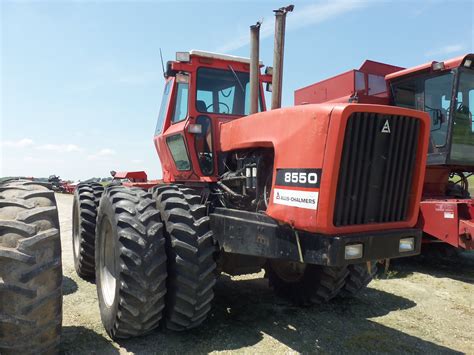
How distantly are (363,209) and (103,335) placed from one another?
2564mm

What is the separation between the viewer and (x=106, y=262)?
4410mm

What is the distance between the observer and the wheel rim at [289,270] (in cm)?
495

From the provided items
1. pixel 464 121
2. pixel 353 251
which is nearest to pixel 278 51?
pixel 353 251

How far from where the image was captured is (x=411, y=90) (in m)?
8.05

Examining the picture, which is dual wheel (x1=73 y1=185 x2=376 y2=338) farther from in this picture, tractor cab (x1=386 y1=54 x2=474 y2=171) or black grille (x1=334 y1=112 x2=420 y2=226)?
tractor cab (x1=386 y1=54 x2=474 y2=171)

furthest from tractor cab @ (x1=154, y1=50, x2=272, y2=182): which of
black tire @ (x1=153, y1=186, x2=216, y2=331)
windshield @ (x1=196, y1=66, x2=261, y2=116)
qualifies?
black tire @ (x1=153, y1=186, x2=216, y2=331)

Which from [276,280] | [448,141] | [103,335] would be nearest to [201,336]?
[103,335]

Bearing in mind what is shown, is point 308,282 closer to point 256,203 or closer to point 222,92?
point 256,203

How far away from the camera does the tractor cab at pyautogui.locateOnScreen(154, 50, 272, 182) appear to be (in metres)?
4.72

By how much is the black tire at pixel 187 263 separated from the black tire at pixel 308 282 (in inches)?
56.7

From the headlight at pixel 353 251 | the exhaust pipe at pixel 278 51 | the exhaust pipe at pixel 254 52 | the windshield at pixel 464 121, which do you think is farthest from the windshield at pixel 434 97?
the headlight at pixel 353 251

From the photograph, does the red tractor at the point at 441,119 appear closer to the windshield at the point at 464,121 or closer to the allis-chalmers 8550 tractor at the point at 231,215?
the windshield at the point at 464,121

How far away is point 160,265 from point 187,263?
223mm

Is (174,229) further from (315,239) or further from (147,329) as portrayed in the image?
(315,239)
